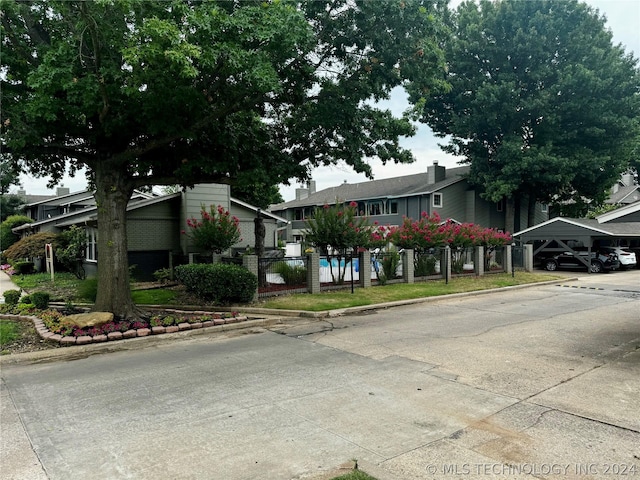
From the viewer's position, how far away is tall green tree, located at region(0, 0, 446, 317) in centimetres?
748

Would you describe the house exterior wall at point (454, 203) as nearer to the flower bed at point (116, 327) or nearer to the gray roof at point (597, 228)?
the gray roof at point (597, 228)

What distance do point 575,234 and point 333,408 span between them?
25.5 m

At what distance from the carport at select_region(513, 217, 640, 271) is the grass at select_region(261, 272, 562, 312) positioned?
7.36m

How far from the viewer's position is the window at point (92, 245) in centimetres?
1809

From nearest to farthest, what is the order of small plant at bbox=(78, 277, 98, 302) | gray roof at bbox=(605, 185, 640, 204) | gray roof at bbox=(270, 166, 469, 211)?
small plant at bbox=(78, 277, 98, 302) < gray roof at bbox=(270, 166, 469, 211) < gray roof at bbox=(605, 185, 640, 204)

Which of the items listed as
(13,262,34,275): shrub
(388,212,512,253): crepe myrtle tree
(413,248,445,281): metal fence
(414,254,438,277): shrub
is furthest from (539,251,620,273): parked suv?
(13,262,34,275): shrub

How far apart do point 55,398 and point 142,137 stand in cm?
707

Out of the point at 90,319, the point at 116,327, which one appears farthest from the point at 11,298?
the point at 116,327

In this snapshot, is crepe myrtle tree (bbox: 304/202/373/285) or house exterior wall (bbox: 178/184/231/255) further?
house exterior wall (bbox: 178/184/231/255)

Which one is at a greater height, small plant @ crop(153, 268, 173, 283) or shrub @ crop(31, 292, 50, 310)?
small plant @ crop(153, 268, 173, 283)

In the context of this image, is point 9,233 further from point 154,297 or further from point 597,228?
point 597,228

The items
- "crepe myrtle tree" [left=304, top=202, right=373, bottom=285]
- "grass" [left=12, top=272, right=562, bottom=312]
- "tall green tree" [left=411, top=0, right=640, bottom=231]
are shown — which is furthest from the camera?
"tall green tree" [left=411, top=0, right=640, bottom=231]

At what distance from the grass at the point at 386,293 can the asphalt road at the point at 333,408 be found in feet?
11.1

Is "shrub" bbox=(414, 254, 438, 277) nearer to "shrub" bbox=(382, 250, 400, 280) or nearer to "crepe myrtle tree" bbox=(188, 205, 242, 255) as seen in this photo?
"shrub" bbox=(382, 250, 400, 280)
